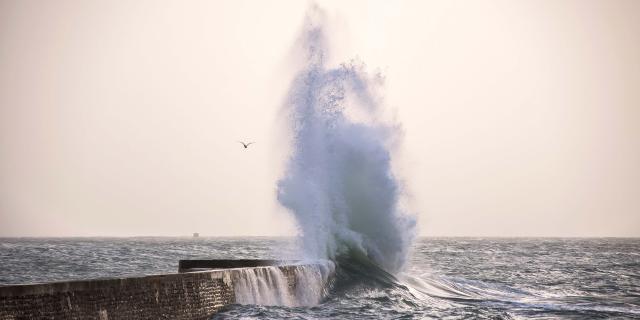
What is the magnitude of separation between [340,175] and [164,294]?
40.1 ft

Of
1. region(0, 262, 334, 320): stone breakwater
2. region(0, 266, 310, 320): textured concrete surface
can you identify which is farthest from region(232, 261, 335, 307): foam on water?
region(0, 266, 310, 320): textured concrete surface

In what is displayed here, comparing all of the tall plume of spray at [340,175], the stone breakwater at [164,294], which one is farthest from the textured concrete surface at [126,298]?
the tall plume of spray at [340,175]

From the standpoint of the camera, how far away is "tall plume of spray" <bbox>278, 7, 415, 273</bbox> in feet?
76.0

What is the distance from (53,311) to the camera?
10648 millimetres

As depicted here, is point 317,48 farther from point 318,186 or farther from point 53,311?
point 53,311

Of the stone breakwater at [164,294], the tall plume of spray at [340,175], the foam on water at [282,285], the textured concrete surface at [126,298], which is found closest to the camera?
the textured concrete surface at [126,298]

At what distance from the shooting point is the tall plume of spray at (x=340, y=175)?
23.2m

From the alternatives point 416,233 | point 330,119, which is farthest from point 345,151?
point 416,233

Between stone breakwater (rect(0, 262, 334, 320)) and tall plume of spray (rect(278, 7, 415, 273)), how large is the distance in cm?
461

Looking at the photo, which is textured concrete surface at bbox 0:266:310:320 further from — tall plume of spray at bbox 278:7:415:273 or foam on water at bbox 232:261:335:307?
tall plume of spray at bbox 278:7:415:273

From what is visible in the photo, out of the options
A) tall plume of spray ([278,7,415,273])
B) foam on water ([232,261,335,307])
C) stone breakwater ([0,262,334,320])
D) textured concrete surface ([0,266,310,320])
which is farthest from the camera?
tall plume of spray ([278,7,415,273])

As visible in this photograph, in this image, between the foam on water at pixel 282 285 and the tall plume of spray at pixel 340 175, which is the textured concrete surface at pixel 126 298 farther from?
the tall plume of spray at pixel 340 175

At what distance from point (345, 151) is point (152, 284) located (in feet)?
42.3

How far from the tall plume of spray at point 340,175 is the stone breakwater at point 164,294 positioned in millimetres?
4608
